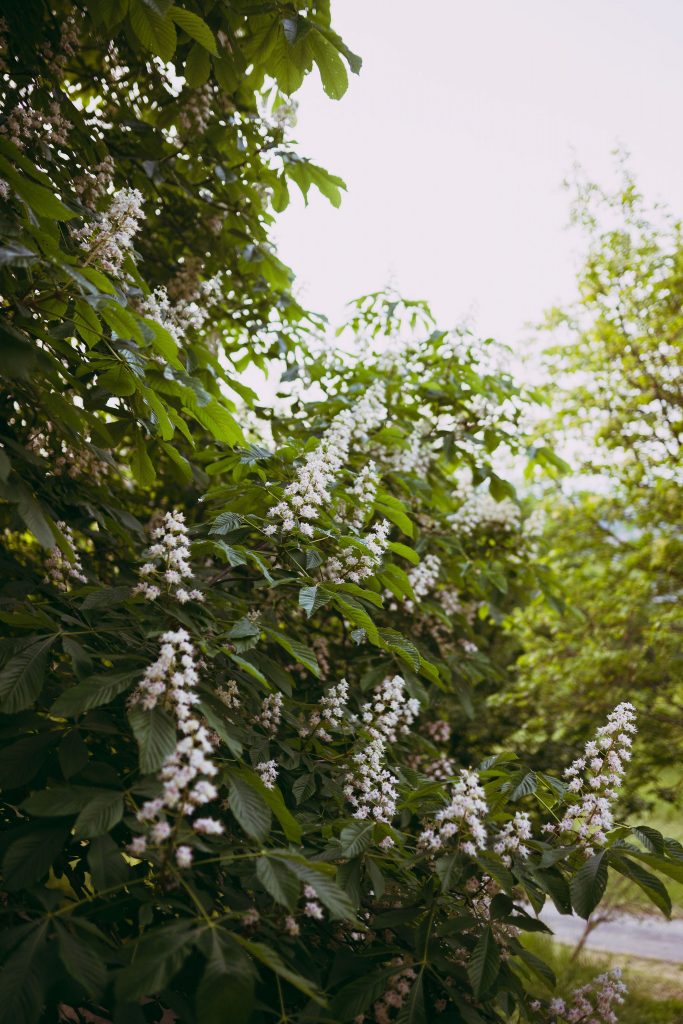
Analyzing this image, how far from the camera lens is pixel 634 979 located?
28.8 feet

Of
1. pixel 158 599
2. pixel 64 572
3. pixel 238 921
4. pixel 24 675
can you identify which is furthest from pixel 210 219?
pixel 238 921

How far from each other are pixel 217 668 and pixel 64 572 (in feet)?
2.50

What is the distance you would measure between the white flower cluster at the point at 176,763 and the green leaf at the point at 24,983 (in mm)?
277

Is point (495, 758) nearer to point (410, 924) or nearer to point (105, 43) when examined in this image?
point (410, 924)

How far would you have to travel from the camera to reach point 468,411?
14.6 ft

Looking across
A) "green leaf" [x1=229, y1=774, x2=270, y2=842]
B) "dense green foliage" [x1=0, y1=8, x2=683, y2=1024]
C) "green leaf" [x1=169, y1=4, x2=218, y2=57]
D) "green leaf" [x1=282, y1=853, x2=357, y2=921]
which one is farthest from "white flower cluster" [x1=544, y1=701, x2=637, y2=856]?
"green leaf" [x1=169, y1=4, x2=218, y2=57]

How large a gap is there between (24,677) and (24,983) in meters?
0.66

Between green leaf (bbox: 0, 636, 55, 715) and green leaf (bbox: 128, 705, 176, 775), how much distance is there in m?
0.31

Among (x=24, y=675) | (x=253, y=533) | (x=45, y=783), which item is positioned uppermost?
(x=253, y=533)

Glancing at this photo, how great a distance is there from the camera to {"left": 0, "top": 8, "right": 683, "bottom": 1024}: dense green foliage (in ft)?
5.07

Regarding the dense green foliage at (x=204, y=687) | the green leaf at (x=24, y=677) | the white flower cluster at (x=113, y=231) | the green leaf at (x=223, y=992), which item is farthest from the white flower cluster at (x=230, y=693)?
the white flower cluster at (x=113, y=231)

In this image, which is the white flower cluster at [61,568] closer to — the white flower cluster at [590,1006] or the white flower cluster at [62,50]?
the white flower cluster at [62,50]

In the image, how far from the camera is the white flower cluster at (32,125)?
2.49m

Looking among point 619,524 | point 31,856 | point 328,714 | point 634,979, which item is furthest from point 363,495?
point 634,979
